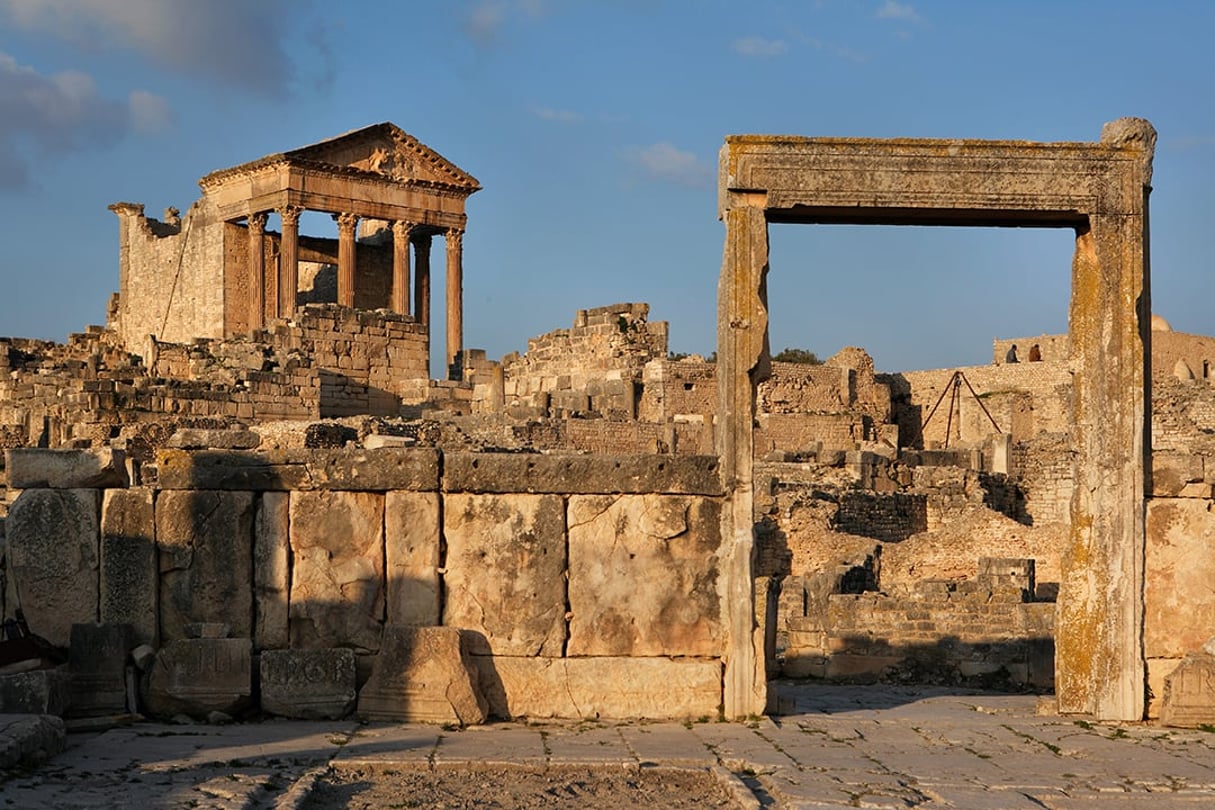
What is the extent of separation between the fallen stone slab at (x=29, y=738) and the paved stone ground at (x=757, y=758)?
0.09 metres

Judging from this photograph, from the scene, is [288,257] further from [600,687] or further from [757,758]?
[757,758]

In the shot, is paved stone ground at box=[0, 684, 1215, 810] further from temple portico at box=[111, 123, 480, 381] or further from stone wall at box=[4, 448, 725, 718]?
temple portico at box=[111, 123, 480, 381]

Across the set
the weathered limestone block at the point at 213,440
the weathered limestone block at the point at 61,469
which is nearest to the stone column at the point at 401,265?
the weathered limestone block at the point at 213,440

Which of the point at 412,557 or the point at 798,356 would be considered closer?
the point at 412,557

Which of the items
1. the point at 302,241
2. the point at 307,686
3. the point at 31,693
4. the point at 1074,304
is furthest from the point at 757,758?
the point at 302,241

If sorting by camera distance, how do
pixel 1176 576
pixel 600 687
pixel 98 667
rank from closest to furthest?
pixel 98 667
pixel 600 687
pixel 1176 576

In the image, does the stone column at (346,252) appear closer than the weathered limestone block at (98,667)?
No

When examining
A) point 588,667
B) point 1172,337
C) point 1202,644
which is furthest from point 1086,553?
point 1172,337

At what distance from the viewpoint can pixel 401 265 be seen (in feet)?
140

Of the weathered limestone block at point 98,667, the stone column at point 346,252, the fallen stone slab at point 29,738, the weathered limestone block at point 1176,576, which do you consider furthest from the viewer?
the stone column at point 346,252

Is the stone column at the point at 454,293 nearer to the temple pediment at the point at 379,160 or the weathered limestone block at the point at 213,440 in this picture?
the temple pediment at the point at 379,160

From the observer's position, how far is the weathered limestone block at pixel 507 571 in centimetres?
1016

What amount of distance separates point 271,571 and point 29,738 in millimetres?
2300

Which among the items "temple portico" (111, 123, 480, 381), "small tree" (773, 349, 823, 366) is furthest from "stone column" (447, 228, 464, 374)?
"small tree" (773, 349, 823, 366)
